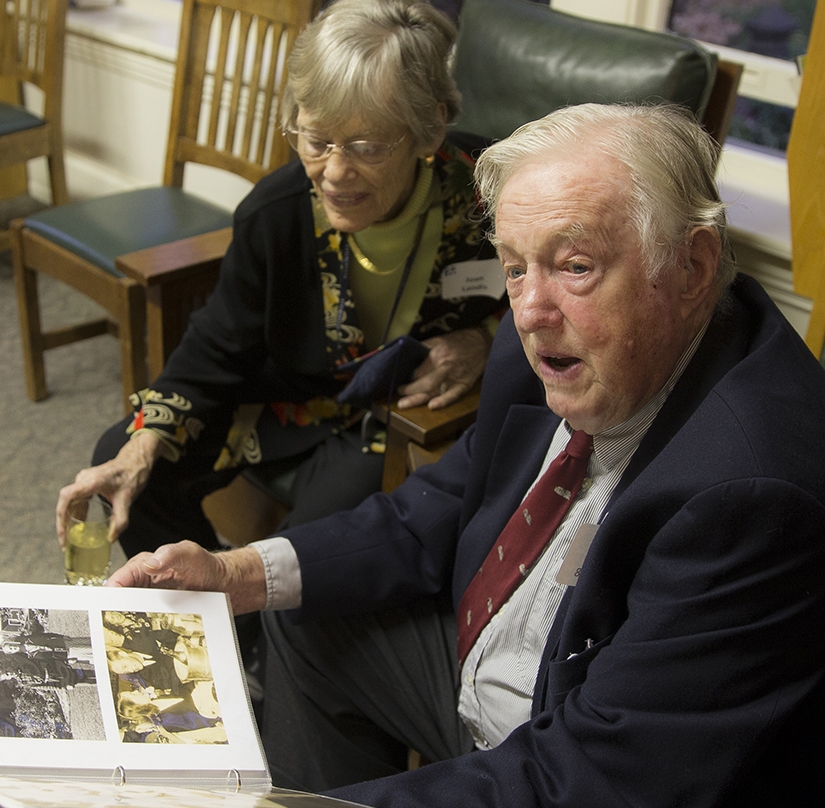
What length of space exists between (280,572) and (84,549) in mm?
392

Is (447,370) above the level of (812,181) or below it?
below

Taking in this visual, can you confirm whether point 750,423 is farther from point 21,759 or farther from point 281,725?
point 281,725

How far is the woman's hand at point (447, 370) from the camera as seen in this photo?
1688mm

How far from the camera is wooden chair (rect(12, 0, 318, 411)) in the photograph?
2479 millimetres

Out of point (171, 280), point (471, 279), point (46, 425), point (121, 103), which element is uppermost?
point (471, 279)

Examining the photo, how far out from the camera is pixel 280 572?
4.42ft

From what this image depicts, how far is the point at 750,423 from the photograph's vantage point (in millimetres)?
933

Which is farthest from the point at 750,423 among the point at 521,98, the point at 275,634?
the point at 521,98

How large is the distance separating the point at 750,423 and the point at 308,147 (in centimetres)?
98

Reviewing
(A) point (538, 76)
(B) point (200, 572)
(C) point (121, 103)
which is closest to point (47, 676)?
(B) point (200, 572)

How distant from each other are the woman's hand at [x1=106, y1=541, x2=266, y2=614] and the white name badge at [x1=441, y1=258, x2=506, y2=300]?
69 centimetres

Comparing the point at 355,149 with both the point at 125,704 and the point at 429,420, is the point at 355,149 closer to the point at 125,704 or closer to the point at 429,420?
the point at 429,420

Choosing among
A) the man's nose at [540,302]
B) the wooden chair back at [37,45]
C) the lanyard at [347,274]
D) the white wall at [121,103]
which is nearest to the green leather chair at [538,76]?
the lanyard at [347,274]

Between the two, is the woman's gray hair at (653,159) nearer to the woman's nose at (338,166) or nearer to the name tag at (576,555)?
the name tag at (576,555)
